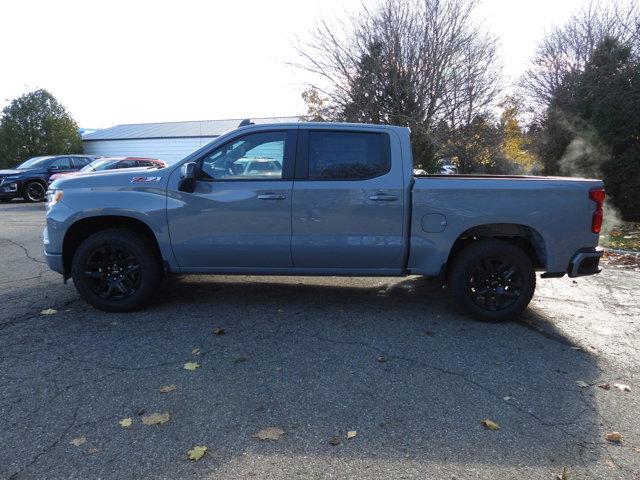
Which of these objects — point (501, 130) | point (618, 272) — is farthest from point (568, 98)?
point (618, 272)

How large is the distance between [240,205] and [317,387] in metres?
2.05

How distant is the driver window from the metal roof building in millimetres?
27255

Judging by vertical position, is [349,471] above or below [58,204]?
below

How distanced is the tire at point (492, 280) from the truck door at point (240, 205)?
5.83ft

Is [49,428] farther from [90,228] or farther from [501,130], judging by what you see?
[501,130]

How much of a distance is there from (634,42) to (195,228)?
15.3 metres

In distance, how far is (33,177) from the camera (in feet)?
59.0

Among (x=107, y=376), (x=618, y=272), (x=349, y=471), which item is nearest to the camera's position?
(x=349, y=471)

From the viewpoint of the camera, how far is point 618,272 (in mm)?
7367

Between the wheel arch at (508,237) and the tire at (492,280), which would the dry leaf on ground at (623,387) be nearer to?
Answer: the tire at (492,280)

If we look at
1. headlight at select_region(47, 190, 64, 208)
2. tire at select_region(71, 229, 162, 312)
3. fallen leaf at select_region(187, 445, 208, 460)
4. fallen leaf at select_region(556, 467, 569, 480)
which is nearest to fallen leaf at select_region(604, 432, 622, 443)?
fallen leaf at select_region(556, 467, 569, 480)

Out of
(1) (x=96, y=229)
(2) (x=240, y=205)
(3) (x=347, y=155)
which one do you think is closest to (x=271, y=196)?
(2) (x=240, y=205)

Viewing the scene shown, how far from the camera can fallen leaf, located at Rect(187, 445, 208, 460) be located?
2699 millimetres

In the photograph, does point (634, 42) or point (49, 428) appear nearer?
point (49, 428)
